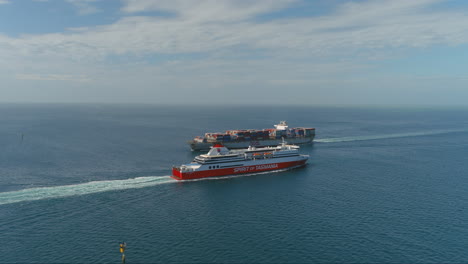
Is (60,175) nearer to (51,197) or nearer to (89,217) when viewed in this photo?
(51,197)

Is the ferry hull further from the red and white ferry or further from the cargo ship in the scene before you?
the red and white ferry

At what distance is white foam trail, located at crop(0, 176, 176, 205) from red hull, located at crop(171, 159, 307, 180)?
2.41 meters

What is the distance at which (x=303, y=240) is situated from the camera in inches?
1702

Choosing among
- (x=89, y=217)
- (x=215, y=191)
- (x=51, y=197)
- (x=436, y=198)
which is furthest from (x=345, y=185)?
(x=51, y=197)

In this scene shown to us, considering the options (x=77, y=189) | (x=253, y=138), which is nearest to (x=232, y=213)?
(x=77, y=189)

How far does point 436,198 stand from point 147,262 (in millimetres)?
55023

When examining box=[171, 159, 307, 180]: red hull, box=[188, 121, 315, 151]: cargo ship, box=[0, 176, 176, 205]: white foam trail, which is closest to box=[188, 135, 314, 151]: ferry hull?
box=[188, 121, 315, 151]: cargo ship

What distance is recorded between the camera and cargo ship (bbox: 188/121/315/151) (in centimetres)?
11912

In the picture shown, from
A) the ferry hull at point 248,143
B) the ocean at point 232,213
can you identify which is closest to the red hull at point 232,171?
the ocean at point 232,213

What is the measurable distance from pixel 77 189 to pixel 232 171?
3606 cm

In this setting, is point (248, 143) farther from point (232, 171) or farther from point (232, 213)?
point (232, 213)

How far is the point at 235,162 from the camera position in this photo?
79688 millimetres

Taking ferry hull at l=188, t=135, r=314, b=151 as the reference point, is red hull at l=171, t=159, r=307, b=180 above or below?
below

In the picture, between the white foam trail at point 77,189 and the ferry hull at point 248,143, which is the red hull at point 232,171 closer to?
the white foam trail at point 77,189
